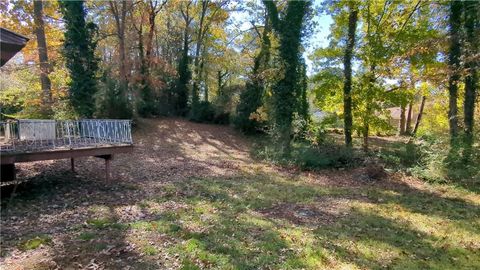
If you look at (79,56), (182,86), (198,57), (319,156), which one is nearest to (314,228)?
(319,156)

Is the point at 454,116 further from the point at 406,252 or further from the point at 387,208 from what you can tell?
the point at 406,252

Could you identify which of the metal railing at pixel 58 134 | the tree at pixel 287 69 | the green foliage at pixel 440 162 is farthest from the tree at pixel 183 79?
the green foliage at pixel 440 162

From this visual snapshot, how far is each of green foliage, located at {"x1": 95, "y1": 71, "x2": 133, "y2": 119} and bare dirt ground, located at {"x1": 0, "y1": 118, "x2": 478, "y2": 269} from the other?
10.7ft

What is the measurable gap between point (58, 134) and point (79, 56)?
21.9 ft

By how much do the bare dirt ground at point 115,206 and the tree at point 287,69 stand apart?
1.96 meters

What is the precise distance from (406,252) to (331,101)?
1137 centimetres

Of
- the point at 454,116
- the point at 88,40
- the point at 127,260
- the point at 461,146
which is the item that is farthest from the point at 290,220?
the point at 88,40

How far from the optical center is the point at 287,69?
1467cm

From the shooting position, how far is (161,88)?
2347 centimetres

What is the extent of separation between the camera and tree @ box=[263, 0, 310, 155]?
14.5 meters

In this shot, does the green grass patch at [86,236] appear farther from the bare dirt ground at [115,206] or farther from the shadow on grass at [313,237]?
the shadow on grass at [313,237]

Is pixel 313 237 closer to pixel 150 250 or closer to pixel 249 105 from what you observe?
pixel 150 250

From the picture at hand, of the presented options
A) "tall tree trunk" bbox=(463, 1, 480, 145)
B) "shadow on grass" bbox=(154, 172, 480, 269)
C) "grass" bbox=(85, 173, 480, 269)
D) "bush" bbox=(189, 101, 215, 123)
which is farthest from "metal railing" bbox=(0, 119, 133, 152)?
"bush" bbox=(189, 101, 215, 123)

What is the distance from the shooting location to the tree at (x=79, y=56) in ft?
47.3
